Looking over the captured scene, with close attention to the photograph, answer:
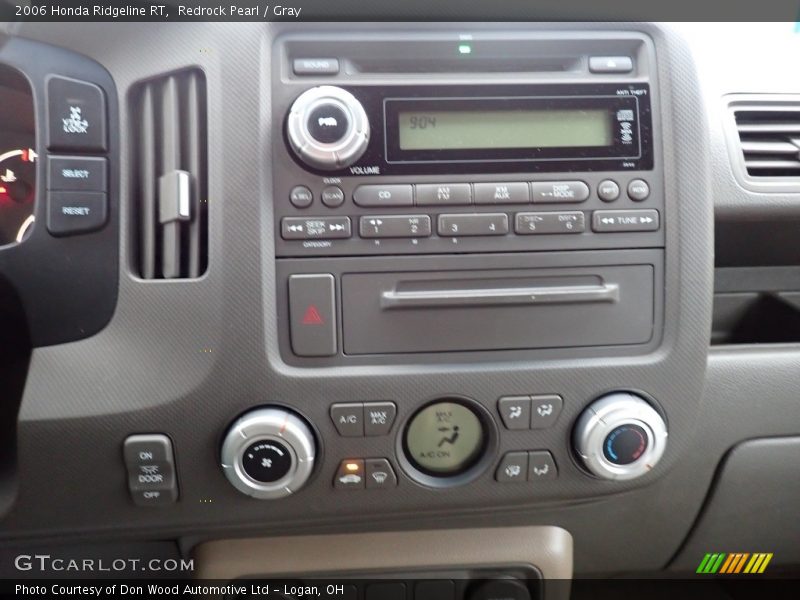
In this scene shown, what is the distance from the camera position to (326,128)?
733 millimetres

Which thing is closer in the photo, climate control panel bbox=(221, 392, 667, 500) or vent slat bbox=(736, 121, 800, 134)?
climate control panel bbox=(221, 392, 667, 500)

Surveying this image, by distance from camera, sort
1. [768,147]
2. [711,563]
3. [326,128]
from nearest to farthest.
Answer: [326,128] < [768,147] < [711,563]

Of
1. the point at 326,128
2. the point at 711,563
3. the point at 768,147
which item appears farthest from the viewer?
the point at 711,563

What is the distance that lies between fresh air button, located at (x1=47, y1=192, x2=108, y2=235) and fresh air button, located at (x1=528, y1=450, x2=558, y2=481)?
59cm

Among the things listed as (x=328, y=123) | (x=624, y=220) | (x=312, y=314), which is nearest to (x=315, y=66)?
(x=328, y=123)

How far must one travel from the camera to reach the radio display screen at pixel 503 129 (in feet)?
2.53

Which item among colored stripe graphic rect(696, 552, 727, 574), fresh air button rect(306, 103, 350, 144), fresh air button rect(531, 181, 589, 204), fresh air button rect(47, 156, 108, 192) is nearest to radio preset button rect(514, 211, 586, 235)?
fresh air button rect(531, 181, 589, 204)

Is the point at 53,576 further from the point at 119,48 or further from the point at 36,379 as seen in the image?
the point at 119,48

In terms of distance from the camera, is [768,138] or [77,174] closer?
[77,174]

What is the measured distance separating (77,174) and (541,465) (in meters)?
0.65

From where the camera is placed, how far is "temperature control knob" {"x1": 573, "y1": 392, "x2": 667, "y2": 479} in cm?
79

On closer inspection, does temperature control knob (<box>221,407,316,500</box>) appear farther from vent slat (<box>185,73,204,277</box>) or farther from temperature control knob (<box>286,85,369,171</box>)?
temperature control knob (<box>286,85,369,171</box>)

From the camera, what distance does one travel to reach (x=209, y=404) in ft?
2.48

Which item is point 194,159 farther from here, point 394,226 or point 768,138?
point 768,138
